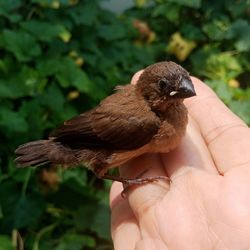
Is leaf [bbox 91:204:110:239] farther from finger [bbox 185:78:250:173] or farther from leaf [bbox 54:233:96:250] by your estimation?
finger [bbox 185:78:250:173]

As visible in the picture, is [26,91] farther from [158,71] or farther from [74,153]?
[158,71]

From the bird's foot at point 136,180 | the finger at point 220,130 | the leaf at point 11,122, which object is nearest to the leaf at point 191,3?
the leaf at point 11,122

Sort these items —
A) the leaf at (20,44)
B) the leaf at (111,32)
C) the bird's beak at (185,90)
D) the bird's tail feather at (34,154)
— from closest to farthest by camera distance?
the bird's beak at (185,90) → the bird's tail feather at (34,154) → the leaf at (20,44) → the leaf at (111,32)

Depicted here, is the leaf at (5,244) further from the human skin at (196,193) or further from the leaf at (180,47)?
the leaf at (180,47)

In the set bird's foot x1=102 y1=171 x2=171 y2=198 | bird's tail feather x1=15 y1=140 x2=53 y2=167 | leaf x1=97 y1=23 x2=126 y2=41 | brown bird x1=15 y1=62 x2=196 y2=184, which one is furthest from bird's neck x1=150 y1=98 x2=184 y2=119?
leaf x1=97 y1=23 x2=126 y2=41

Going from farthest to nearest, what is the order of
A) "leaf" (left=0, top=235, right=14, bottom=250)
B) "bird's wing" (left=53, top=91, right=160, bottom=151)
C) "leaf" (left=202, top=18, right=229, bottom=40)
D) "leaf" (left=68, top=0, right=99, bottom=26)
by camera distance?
"leaf" (left=202, top=18, right=229, bottom=40) → "leaf" (left=68, top=0, right=99, bottom=26) → "leaf" (left=0, top=235, right=14, bottom=250) → "bird's wing" (left=53, top=91, right=160, bottom=151)

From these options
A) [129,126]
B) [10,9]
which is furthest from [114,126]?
[10,9]

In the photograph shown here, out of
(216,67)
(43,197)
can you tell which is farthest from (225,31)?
(43,197)
